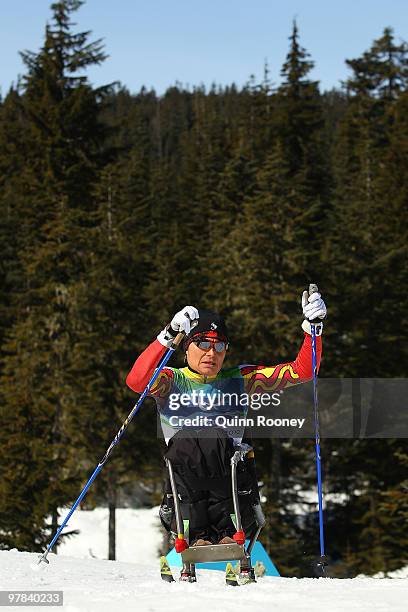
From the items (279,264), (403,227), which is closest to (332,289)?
(279,264)

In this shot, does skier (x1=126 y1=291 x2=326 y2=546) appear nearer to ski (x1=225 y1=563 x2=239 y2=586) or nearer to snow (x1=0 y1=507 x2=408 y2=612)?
ski (x1=225 y1=563 x2=239 y2=586)

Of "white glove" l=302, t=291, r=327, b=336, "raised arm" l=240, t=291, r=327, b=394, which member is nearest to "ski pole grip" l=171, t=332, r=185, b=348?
"raised arm" l=240, t=291, r=327, b=394

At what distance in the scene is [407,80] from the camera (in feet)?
157

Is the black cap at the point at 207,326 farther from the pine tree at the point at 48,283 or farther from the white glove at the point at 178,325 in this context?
the pine tree at the point at 48,283

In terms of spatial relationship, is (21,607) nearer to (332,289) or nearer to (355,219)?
(332,289)

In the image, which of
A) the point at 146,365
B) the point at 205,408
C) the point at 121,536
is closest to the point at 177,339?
the point at 146,365

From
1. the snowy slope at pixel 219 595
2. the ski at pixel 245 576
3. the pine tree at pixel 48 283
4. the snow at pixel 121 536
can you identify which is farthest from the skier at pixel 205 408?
the snow at pixel 121 536

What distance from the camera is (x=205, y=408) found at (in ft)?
19.0

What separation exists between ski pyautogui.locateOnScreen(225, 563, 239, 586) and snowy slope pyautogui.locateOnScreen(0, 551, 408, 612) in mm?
69

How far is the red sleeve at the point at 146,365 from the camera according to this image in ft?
18.4

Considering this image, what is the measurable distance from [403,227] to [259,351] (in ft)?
37.9

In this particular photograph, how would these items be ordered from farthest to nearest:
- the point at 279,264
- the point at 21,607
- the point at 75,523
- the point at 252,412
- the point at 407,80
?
the point at 407,80 → the point at 75,523 → the point at 279,264 → the point at 252,412 → the point at 21,607

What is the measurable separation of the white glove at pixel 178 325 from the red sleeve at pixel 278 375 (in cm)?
77

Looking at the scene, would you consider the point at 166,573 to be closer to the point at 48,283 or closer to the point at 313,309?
the point at 313,309
